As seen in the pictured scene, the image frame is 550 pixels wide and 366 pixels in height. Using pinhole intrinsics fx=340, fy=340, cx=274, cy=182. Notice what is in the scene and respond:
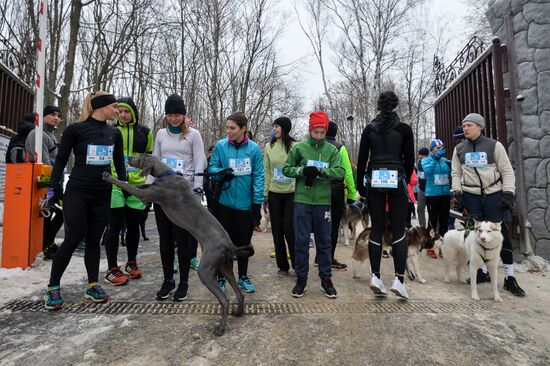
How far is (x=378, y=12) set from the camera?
19.8 meters

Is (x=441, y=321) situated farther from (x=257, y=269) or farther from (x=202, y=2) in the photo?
(x=202, y=2)

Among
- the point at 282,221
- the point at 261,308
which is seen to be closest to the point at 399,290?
the point at 261,308

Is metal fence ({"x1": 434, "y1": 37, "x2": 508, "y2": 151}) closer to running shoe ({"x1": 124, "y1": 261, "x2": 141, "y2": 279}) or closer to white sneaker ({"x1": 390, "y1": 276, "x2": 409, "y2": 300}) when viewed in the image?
white sneaker ({"x1": 390, "y1": 276, "x2": 409, "y2": 300})

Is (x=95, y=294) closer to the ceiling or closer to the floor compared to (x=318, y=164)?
closer to the floor

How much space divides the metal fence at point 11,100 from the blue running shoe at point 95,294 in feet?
20.8

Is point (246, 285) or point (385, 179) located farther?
point (246, 285)

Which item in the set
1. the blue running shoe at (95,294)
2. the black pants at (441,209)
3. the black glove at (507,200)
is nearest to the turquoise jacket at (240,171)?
the blue running shoe at (95,294)

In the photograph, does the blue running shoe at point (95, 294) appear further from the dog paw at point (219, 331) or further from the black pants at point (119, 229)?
the dog paw at point (219, 331)

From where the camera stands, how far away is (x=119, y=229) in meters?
4.39

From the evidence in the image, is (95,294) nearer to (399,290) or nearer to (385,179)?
(399,290)

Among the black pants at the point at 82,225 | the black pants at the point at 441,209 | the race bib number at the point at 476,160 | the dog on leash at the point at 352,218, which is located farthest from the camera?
the dog on leash at the point at 352,218

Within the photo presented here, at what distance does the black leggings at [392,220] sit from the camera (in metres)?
3.95

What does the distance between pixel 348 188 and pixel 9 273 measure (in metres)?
4.99

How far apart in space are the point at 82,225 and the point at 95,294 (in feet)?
2.48
